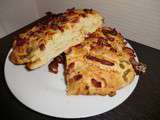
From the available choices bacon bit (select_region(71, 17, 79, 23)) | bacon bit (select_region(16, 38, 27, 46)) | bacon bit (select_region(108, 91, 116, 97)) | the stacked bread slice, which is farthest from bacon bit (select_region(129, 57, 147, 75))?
bacon bit (select_region(16, 38, 27, 46))

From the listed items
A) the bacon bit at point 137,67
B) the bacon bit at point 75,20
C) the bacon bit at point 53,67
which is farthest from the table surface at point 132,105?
the bacon bit at point 75,20

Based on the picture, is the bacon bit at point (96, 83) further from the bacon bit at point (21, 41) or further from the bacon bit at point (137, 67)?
the bacon bit at point (21, 41)

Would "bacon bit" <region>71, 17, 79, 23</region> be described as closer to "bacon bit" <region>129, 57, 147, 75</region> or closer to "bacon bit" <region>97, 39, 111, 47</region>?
"bacon bit" <region>97, 39, 111, 47</region>

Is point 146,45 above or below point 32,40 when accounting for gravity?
below

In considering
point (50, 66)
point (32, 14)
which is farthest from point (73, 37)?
point (32, 14)

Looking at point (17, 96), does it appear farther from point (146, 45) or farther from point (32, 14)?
point (32, 14)
